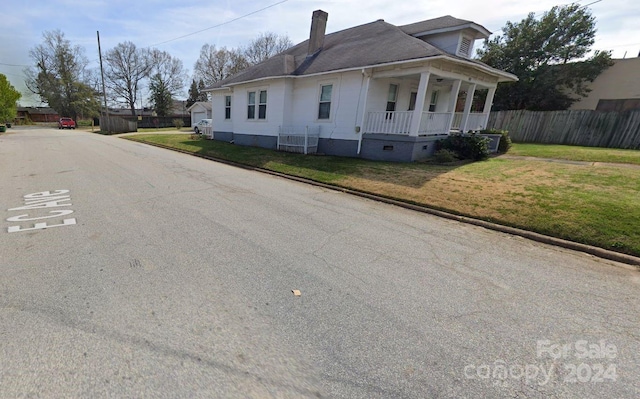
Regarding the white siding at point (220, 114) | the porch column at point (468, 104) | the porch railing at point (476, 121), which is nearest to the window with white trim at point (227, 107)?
the white siding at point (220, 114)

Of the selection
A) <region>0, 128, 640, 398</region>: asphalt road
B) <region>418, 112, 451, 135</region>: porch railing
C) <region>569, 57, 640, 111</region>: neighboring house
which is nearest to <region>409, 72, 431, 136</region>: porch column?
<region>418, 112, 451, 135</region>: porch railing

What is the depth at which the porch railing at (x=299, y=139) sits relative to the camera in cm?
1322

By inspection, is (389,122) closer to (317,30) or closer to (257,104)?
(317,30)

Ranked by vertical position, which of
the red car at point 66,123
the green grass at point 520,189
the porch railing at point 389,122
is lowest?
the red car at point 66,123

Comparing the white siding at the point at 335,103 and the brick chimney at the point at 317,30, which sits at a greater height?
the brick chimney at the point at 317,30

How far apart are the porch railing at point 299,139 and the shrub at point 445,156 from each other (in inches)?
218

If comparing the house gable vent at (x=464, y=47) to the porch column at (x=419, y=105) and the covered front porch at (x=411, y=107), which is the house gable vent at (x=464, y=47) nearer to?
the covered front porch at (x=411, y=107)

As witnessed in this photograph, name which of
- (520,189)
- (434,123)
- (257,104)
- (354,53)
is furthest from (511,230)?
(257,104)

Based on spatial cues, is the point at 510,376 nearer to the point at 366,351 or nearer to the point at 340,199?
the point at 366,351

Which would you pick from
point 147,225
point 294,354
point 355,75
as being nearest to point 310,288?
point 294,354

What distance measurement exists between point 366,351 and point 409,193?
5351 mm

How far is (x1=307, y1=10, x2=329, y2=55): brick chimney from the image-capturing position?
14.9 metres

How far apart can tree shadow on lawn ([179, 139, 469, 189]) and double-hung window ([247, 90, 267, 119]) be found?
137 inches

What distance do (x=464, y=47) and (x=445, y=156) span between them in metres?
6.35
